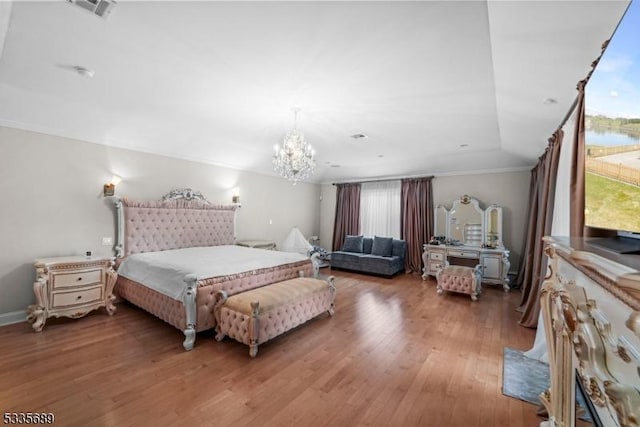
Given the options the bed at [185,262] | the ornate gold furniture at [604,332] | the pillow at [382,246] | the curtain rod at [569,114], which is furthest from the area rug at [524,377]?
the pillow at [382,246]

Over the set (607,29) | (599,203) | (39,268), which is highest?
(607,29)

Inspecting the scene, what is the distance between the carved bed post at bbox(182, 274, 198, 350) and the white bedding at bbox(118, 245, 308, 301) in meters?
0.12

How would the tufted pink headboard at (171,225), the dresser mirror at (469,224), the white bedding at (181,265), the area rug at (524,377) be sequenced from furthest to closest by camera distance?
the dresser mirror at (469,224) < the tufted pink headboard at (171,225) < the white bedding at (181,265) < the area rug at (524,377)

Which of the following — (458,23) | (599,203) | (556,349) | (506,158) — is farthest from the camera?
(506,158)

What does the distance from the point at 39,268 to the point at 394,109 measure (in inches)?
190

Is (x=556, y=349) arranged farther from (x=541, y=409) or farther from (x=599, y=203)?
(x=541, y=409)

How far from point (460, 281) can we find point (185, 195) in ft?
17.5

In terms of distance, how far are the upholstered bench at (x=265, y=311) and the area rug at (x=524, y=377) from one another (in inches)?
81.4

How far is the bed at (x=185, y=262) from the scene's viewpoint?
2.93 m

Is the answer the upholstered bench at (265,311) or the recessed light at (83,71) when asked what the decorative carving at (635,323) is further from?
the recessed light at (83,71)

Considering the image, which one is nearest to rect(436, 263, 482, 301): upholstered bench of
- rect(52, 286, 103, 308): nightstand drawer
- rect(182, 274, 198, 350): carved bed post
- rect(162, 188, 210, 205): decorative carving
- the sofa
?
the sofa

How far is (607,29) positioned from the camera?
4.82 ft

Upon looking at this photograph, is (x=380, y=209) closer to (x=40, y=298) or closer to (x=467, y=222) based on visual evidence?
(x=467, y=222)

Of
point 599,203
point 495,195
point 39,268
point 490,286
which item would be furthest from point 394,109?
point 39,268
